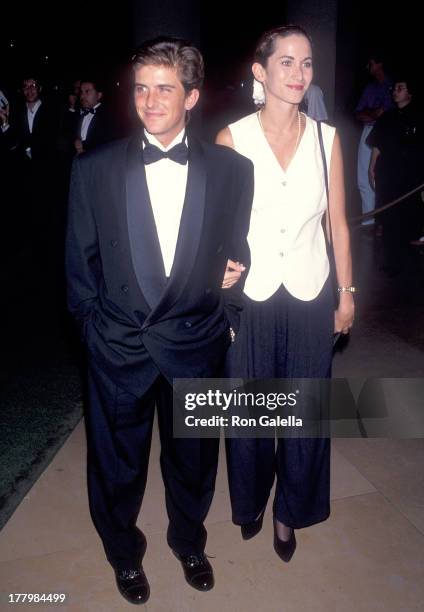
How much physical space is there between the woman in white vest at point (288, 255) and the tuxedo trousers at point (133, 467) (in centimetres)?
26

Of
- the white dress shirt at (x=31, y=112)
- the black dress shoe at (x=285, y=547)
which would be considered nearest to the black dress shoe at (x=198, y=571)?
the black dress shoe at (x=285, y=547)

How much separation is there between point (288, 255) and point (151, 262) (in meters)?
0.56

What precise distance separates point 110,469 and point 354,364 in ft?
8.73

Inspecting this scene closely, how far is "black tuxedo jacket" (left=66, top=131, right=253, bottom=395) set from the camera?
192cm

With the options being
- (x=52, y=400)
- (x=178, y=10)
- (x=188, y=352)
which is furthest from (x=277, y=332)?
(x=178, y=10)

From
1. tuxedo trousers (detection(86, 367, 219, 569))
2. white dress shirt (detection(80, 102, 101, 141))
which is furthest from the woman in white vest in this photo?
white dress shirt (detection(80, 102, 101, 141))

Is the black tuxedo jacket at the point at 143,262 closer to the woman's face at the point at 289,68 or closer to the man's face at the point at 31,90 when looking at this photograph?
the woman's face at the point at 289,68

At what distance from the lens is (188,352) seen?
6.61 ft

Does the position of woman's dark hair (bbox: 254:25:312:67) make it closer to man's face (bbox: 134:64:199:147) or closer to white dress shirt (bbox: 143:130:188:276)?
man's face (bbox: 134:64:199:147)

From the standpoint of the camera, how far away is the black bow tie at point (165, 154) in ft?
6.27

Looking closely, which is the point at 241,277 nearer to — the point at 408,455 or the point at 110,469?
the point at 110,469

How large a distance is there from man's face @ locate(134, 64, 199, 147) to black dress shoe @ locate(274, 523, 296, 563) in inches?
67.6

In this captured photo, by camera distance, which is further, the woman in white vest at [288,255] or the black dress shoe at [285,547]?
the black dress shoe at [285,547]

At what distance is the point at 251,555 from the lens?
2.52 m
